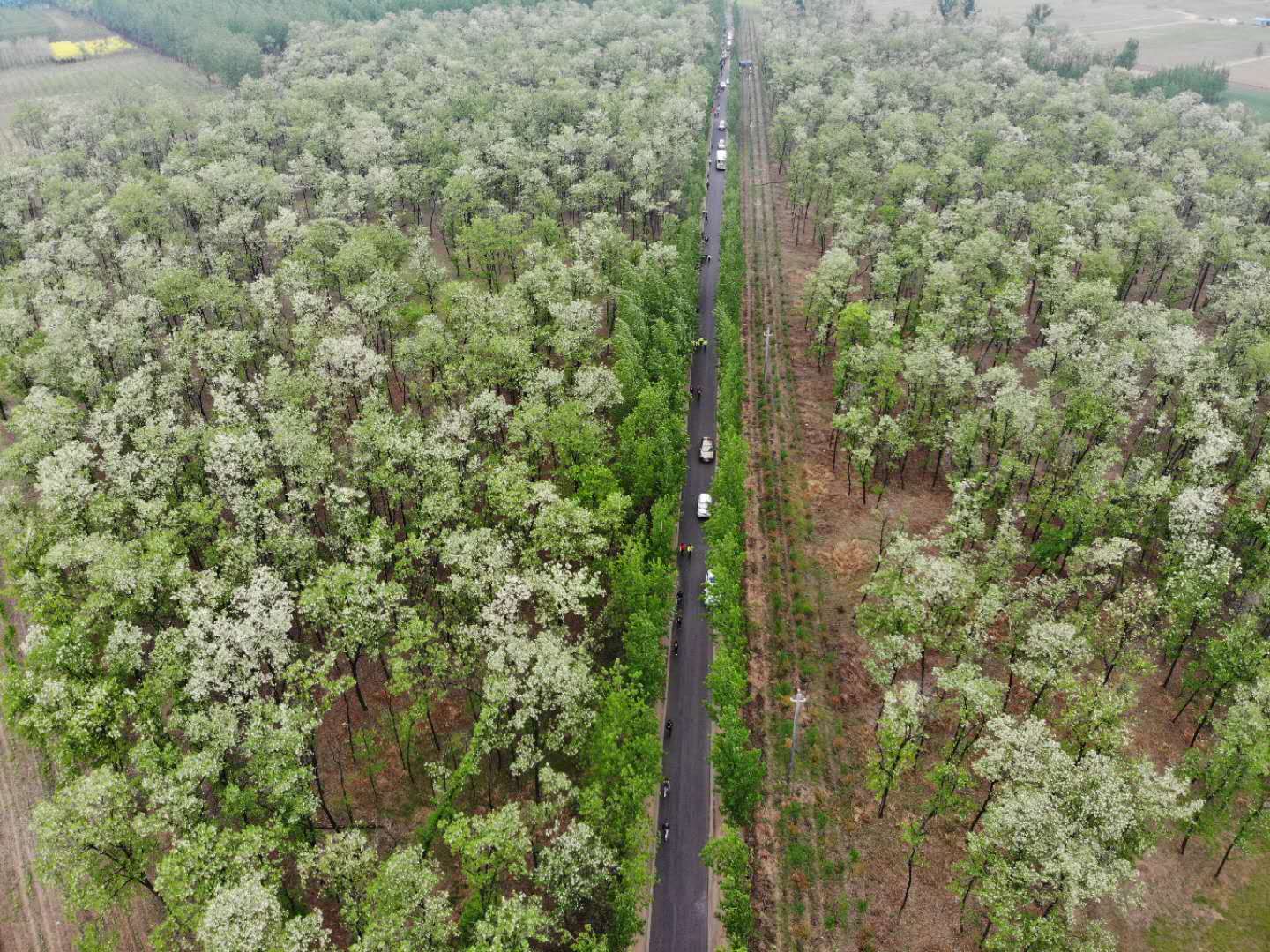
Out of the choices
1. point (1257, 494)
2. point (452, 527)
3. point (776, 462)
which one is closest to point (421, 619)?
point (452, 527)

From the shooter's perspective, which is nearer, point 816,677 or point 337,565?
point 337,565

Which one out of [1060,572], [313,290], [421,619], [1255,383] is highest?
[313,290]

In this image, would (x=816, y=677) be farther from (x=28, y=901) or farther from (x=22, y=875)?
(x=22, y=875)

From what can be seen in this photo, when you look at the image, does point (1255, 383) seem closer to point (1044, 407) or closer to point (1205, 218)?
point (1044, 407)

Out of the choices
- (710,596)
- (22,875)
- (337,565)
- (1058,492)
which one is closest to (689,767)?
(710,596)

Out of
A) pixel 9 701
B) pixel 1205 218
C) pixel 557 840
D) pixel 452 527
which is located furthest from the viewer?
pixel 1205 218

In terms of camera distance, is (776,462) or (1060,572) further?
(776,462)

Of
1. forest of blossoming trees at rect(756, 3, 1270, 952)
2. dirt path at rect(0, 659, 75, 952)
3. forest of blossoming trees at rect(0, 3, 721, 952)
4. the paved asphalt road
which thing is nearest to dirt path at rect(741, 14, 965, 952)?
forest of blossoming trees at rect(756, 3, 1270, 952)
